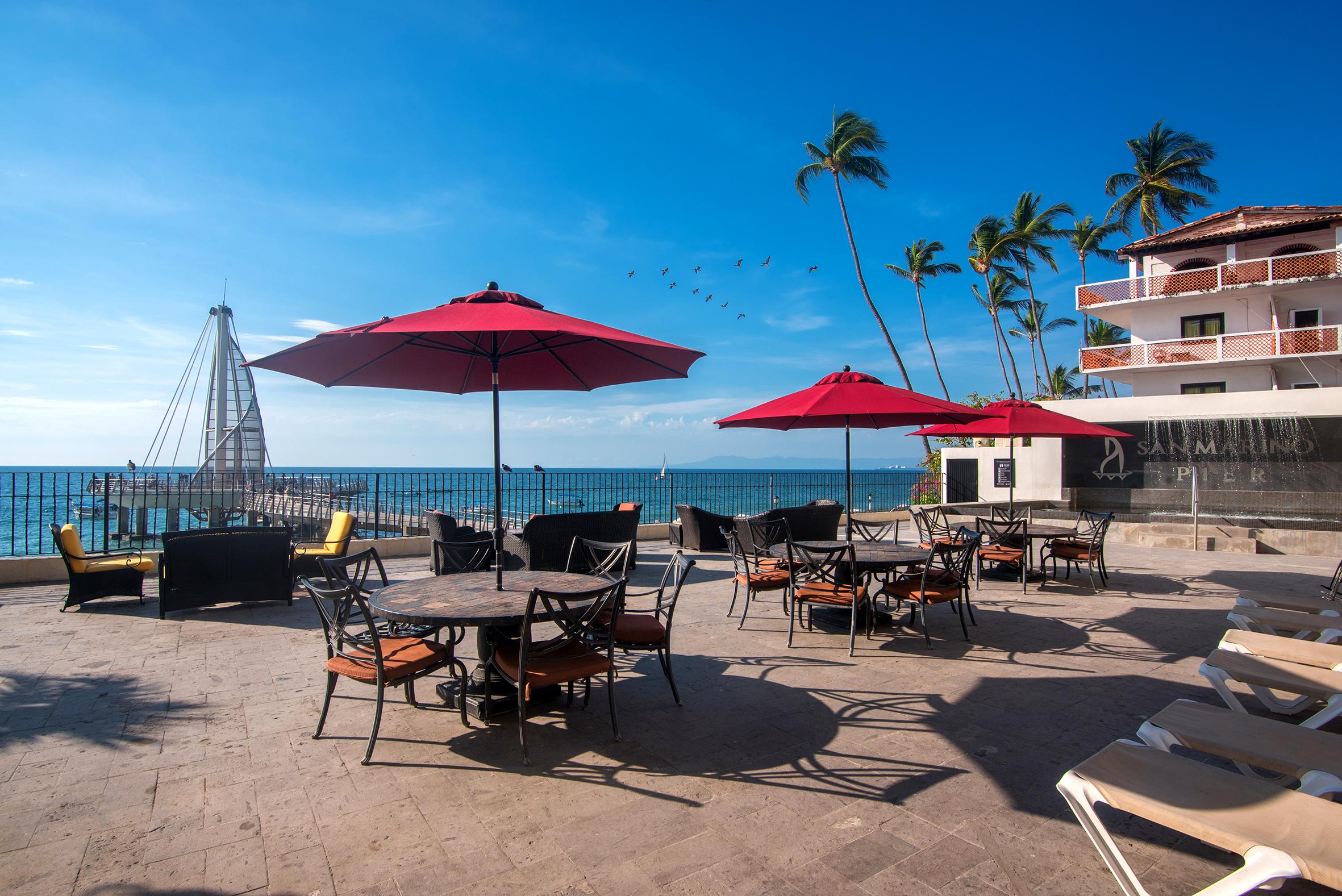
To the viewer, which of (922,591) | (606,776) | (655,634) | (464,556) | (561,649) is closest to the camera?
(606,776)

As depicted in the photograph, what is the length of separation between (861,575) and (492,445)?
3.25 m

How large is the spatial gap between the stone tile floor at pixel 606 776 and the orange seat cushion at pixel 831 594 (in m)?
0.39

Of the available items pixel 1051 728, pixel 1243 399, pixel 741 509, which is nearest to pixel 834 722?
pixel 1051 728

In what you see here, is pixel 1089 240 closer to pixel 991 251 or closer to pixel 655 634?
pixel 991 251

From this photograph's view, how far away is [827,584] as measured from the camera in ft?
19.1

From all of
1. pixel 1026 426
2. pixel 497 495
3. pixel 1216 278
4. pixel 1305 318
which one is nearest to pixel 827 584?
pixel 497 495

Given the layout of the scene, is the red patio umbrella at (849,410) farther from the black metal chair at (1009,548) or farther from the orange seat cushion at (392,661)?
the orange seat cushion at (392,661)

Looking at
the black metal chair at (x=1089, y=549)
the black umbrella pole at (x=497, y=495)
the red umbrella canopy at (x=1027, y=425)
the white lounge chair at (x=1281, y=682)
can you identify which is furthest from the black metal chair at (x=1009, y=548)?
the black umbrella pole at (x=497, y=495)

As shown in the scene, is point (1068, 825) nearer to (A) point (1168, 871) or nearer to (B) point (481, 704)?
(A) point (1168, 871)

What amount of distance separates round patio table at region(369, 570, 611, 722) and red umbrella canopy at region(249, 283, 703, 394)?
1384mm

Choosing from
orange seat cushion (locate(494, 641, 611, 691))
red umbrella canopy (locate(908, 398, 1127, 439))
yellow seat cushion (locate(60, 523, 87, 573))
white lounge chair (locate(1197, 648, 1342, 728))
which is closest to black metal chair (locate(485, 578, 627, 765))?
orange seat cushion (locate(494, 641, 611, 691))

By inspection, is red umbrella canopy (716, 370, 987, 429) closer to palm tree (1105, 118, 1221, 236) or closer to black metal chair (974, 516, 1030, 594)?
black metal chair (974, 516, 1030, 594)

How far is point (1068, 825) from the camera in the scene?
2.59m

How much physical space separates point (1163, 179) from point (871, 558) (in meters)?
34.3
